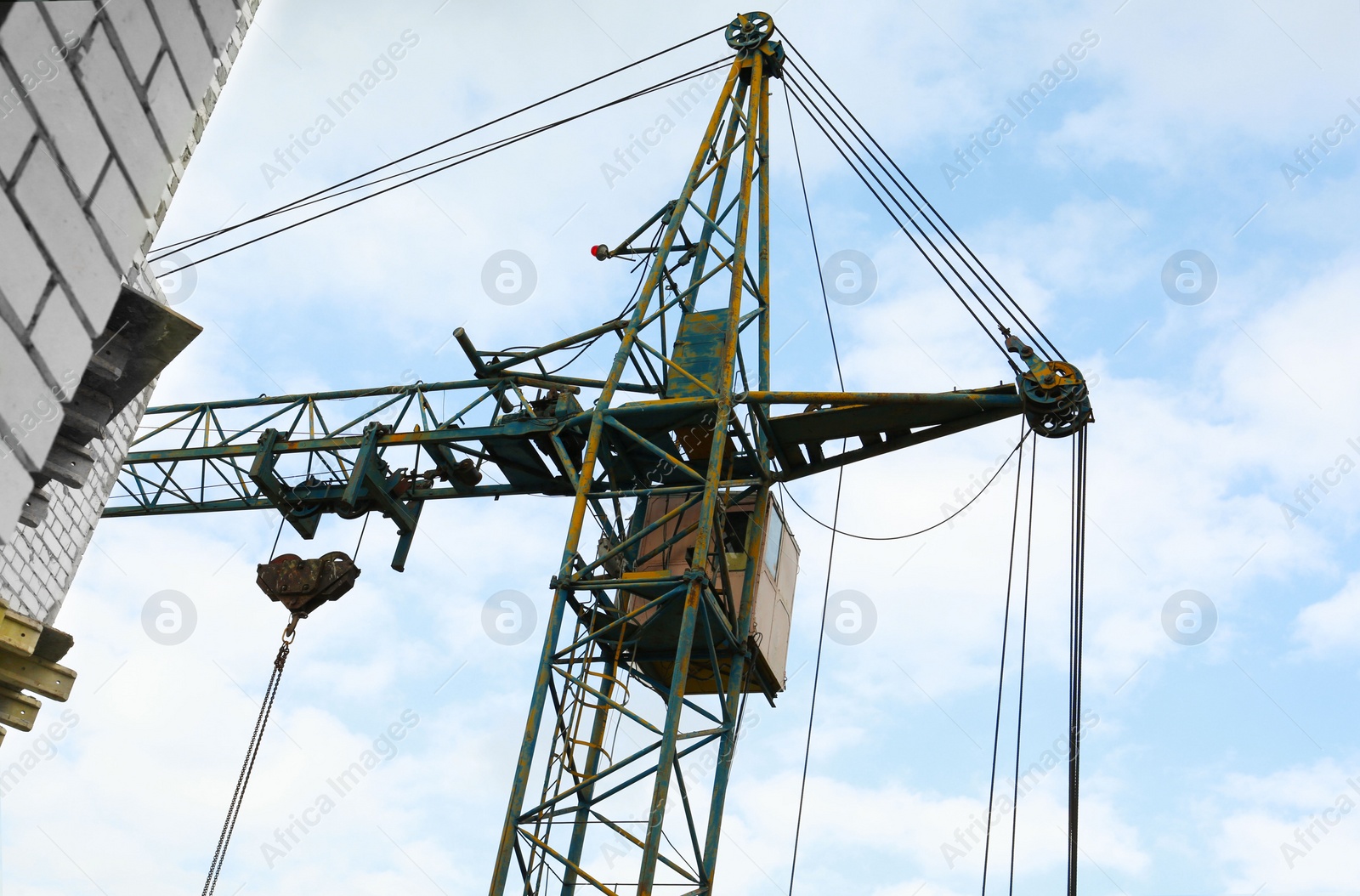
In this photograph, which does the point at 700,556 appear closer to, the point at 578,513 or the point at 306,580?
the point at 578,513

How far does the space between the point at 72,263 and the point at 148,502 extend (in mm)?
18217

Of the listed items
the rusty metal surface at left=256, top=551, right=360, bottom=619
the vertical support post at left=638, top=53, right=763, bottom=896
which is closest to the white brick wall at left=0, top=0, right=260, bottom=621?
the vertical support post at left=638, top=53, right=763, bottom=896

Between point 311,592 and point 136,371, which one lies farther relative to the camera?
point 311,592

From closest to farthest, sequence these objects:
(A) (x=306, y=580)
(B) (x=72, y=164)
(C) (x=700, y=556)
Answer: (B) (x=72, y=164), (C) (x=700, y=556), (A) (x=306, y=580)

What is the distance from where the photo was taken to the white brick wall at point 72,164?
3240 millimetres

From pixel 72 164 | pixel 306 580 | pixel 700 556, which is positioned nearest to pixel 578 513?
pixel 700 556

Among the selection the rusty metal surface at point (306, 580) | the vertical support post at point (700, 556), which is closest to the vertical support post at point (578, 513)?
the vertical support post at point (700, 556)

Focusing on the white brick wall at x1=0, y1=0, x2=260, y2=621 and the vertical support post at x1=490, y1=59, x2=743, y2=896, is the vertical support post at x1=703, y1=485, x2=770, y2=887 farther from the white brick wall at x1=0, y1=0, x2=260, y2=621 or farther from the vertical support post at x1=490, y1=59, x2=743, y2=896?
the white brick wall at x1=0, y1=0, x2=260, y2=621

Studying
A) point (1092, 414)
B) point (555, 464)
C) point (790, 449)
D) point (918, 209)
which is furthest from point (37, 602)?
point (918, 209)

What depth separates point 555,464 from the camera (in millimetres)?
17547

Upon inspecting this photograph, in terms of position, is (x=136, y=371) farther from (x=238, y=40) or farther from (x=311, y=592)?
(x=311, y=592)

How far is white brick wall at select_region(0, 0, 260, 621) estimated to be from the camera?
3.24 m

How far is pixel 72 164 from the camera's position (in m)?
A: 3.47

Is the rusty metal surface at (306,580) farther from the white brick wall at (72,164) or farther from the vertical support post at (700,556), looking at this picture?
the white brick wall at (72,164)
